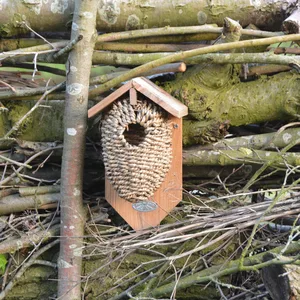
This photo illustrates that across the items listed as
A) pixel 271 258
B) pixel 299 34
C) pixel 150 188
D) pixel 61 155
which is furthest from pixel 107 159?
pixel 299 34

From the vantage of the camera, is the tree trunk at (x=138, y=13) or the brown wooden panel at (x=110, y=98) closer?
the brown wooden panel at (x=110, y=98)

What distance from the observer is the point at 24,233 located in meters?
1.97

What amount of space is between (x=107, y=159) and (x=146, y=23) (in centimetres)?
56

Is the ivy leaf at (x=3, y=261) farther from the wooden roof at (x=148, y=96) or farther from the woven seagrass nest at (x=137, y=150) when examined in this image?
the wooden roof at (x=148, y=96)

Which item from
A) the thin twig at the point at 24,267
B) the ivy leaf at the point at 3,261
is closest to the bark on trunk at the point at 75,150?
the thin twig at the point at 24,267

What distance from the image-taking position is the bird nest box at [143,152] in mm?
1703

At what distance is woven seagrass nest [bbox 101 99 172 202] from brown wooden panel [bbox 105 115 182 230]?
0.02 m

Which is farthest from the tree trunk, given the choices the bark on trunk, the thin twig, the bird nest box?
the thin twig

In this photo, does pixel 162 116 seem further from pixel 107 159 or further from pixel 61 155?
pixel 61 155

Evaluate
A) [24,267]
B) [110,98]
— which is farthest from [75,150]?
[24,267]

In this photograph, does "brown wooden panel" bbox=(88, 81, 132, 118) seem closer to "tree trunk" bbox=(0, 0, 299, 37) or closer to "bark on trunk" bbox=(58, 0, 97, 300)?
"bark on trunk" bbox=(58, 0, 97, 300)

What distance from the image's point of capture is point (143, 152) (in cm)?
171

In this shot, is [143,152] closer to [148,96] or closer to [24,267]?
[148,96]

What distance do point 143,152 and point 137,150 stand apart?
21 mm
